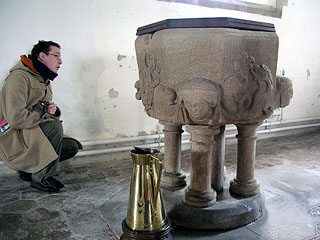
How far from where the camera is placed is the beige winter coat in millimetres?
2607

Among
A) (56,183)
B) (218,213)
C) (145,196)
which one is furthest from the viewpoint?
(56,183)

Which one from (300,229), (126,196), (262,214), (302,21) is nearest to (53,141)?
(126,196)

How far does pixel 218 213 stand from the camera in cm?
204

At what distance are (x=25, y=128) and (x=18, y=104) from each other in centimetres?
22

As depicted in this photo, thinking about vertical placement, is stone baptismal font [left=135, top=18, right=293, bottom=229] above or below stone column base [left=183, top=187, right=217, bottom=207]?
above

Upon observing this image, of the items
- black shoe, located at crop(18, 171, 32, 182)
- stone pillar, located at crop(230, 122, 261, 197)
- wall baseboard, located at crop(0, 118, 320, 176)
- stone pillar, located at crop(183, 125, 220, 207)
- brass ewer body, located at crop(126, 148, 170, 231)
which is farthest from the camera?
wall baseboard, located at crop(0, 118, 320, 176)

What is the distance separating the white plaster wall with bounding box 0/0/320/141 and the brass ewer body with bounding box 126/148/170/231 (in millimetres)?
2028

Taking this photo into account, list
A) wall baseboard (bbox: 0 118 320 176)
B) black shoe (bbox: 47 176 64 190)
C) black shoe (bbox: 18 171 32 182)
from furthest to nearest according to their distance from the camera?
wall baseboard (bbox: 0 118 320 176) → black shoe (bbox: 18 171 32 182) → black shoe (bbox: 47 176 64 190)

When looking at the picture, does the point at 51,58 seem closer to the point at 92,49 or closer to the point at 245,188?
the point at 92,49

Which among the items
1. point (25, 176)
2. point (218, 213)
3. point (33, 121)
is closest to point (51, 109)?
point (33, 121)

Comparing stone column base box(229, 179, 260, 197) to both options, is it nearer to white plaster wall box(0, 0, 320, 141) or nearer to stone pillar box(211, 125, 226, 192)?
stone pillar box(211, 125, 226, 192)

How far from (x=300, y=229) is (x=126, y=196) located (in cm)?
135

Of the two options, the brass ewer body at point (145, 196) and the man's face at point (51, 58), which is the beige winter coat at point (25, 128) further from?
the brass ewer body at point (145, 196)

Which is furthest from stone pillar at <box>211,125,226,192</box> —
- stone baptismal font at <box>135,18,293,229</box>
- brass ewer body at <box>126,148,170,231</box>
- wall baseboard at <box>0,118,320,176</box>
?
wall baseboard at <box>0,118,320,176</box>
